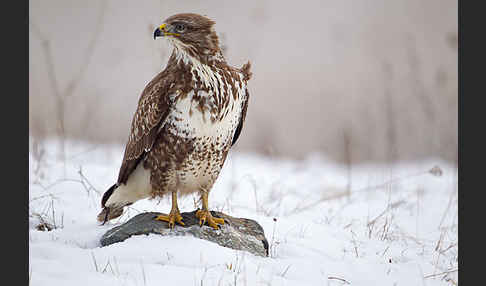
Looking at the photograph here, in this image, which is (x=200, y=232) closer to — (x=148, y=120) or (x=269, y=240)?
(x=269, y=240)

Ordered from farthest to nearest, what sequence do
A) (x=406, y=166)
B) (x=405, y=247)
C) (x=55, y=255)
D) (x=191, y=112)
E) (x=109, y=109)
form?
1. (x=109, y=109)
2. (x=406, y=166)
3. (x=405, y=247)
4. (x=191, y=112)
5. (x=55, y=255)

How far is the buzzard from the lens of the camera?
3.41 meters

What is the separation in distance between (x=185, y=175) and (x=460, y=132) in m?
1.91

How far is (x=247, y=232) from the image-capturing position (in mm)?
3600

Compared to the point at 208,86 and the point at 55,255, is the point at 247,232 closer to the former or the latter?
the point at 208,86

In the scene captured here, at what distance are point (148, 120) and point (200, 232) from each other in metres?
0.88

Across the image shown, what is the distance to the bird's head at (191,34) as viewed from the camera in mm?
3430

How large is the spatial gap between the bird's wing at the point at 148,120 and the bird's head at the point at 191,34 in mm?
249

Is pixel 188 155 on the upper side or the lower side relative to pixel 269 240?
upper

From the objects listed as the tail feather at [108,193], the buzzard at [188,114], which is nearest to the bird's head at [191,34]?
the buzzard at [188,114]

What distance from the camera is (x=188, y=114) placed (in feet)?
11.1

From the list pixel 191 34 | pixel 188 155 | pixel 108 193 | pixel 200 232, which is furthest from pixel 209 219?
pixel 191 34

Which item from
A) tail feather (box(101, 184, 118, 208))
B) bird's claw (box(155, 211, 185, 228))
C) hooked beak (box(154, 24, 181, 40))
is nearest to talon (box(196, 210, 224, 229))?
bird's claw (box(155, 211, 185, 228))

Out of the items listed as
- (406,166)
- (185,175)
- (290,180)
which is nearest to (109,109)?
(290,180)
